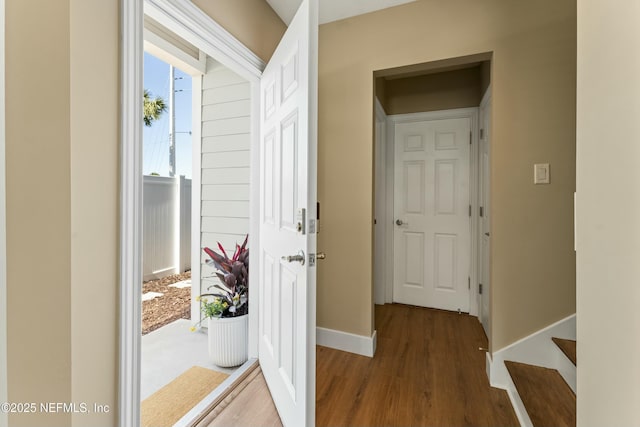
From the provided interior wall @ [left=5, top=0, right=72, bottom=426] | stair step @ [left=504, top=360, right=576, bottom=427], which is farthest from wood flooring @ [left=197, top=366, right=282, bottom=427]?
stair step @ [left=504, top=360, right=576, bottom=427]

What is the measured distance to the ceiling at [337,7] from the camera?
6.52 ft

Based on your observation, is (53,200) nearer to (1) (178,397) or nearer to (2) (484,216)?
(1) (178,397)

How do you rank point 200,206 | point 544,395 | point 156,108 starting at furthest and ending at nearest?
point 156,108 < point 200,206 < point 544,395

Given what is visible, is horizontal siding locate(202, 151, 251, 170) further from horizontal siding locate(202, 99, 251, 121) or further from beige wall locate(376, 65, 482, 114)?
beige wall locate(376, 65, 482, 114)

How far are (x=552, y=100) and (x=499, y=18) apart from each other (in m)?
0.61

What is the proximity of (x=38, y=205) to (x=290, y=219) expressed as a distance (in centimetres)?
86

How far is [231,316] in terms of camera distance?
A: 205 cm

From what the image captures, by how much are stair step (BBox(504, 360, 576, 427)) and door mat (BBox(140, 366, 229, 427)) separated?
1737 millimetres

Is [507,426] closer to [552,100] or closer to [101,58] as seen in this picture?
[552,100]

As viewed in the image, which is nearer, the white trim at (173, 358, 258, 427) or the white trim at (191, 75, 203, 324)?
the white trim at (173, 358, 258, 427)

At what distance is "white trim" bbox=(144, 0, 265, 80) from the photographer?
3.99ft

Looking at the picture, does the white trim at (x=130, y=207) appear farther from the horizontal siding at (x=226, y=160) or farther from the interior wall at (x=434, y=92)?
the interior wall at (x=434, y=92)

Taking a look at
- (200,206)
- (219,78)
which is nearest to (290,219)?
(200,206)
